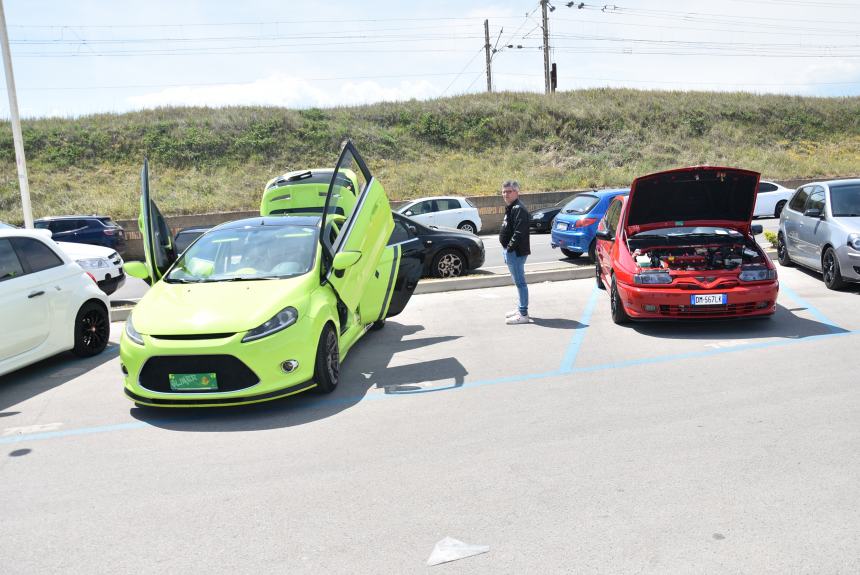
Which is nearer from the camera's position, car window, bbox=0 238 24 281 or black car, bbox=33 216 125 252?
car window, bbox=0 238 24 281

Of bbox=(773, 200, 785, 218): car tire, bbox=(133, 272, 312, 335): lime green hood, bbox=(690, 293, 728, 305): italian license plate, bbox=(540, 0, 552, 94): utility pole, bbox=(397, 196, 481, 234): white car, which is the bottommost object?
bbox=(773, 200, 785, 218): car tire

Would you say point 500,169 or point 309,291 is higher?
point 309,291

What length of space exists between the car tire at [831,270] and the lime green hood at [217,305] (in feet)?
24.5

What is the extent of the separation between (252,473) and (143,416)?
1878 mm

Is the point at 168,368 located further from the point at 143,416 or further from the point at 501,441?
the point at 501,441

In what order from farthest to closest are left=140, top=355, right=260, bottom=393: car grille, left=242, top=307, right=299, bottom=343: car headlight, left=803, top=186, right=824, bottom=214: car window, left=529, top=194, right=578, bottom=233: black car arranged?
1. left=529, top=194, right=578, bottom=233: black car
2. left=803, top=186, right=824, bottom=214: car window
3. left=242, top=307, right=299, bottom=343: car headlight
4. left=140, top=355, right=260, bottom=393: car grille

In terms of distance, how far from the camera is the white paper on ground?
11.7ft

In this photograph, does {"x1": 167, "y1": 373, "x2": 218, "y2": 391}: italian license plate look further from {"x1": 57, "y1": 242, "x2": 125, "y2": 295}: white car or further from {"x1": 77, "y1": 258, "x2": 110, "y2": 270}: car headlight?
{"x1": 77, "y1": 258, "x2": 110, "y2": 270}: car headlight

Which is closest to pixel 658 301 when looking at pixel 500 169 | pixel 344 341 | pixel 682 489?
pixel 344 341

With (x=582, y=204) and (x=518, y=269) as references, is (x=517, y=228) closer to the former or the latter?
(x=518, y=269)

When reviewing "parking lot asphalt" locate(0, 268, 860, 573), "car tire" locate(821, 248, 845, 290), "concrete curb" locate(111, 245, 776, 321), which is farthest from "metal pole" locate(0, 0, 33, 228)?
"car tire" locate(821, 248, 845, 290)

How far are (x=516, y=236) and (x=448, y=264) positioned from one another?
4.04 meters

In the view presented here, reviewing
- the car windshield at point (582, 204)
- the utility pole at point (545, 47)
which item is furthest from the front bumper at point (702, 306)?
the utility pole at point (545, 47)

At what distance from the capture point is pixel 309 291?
6.59 meters
